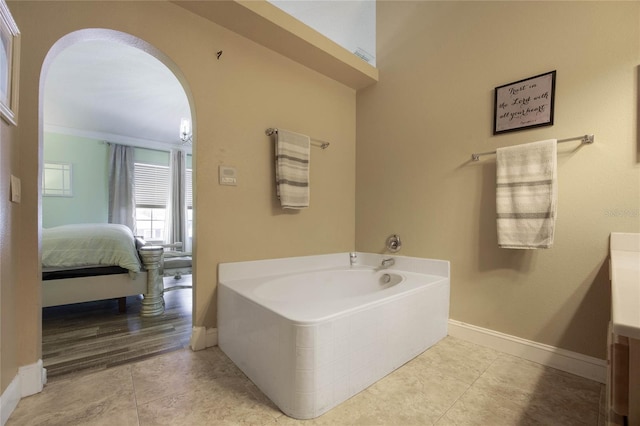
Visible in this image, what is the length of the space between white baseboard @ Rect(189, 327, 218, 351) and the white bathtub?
0.07 metres

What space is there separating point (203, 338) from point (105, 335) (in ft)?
2.78

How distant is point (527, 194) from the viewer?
5.19 feet

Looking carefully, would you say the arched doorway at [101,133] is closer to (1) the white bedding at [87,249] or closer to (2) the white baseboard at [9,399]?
(2) the white baseboard at [9,399]

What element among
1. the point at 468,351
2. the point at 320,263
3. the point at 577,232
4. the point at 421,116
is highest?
the point at 421,116

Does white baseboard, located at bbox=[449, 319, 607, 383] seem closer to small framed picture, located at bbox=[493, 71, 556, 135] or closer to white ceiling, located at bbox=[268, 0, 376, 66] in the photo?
small framed picture, located at bbox=[493, 71, 556, 135]

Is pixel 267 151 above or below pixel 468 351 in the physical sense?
above

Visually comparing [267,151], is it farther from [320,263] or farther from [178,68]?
[320,263]

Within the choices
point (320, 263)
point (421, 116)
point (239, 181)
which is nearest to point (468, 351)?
point (320, 263)

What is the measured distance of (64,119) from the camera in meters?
3.91

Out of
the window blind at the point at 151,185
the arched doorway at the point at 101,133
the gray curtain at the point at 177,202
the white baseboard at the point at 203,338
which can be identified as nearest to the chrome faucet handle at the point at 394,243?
the white baseboard at the point at 203,338

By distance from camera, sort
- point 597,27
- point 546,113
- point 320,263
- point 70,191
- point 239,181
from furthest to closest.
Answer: point 70,191, point 320,263, point 239,181, point 546,113, point 597,27

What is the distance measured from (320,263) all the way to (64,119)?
14.3 feet

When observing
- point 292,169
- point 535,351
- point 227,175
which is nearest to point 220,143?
point 227,175

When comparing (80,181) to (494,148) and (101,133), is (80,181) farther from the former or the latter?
(494,148)
